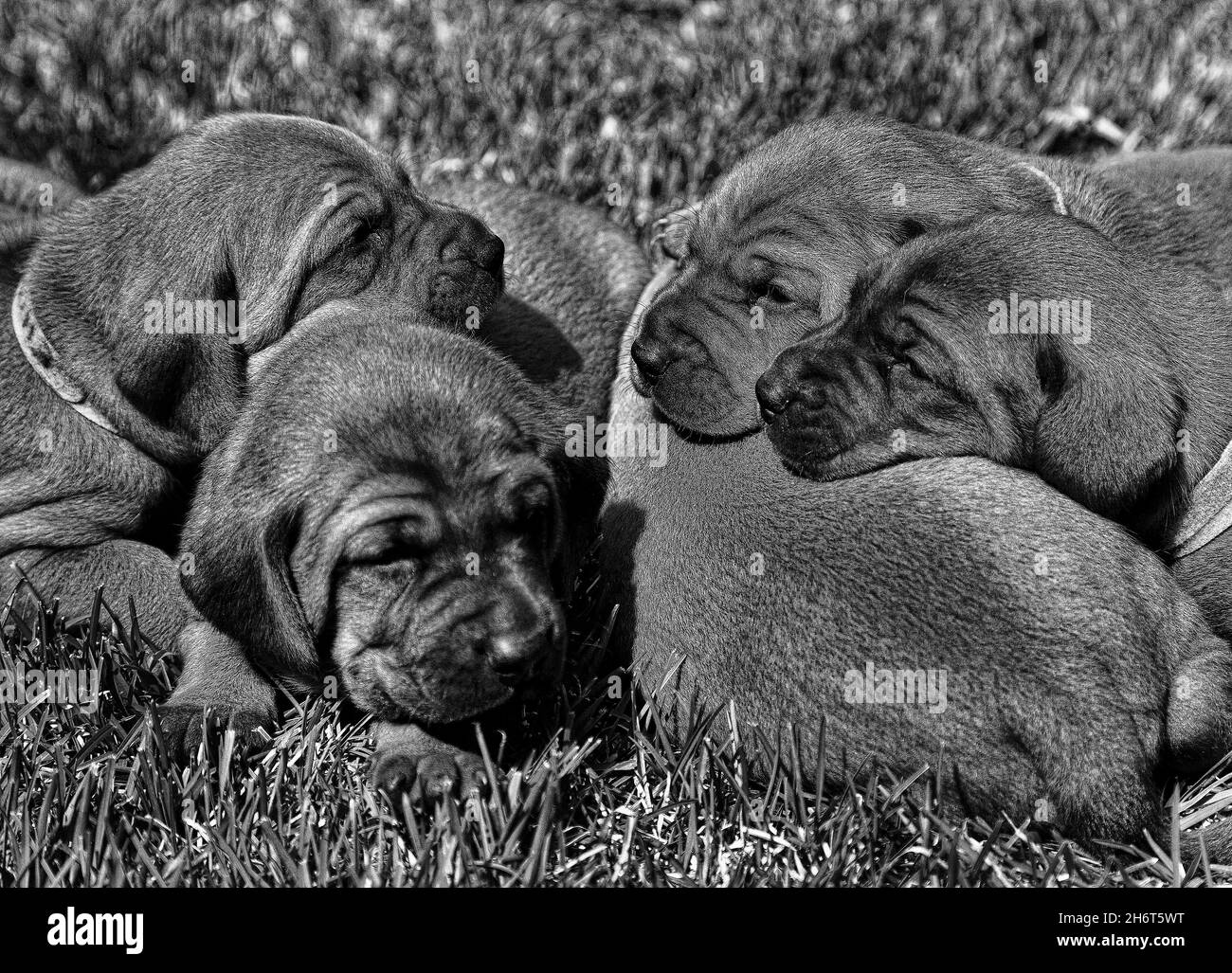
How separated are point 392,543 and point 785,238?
2210mm

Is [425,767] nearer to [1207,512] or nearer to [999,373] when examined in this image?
[999,373]

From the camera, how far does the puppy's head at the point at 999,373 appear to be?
194 inches

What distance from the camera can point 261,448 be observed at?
15.3ft

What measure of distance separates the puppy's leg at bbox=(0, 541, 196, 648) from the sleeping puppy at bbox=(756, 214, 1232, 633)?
2.40 meters

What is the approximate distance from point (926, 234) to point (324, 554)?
2.53 meters

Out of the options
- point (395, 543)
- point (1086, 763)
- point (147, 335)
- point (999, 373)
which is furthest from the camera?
point (147, 335)

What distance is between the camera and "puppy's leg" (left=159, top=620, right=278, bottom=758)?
4746mm

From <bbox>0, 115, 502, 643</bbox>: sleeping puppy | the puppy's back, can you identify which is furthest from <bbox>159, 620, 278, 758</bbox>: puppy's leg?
the puppy's back

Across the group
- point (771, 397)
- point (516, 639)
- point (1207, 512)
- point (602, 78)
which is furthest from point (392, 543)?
point (602, 78)

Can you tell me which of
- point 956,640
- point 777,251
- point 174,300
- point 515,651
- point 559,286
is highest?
point 777,251

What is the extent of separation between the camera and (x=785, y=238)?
5672 mm

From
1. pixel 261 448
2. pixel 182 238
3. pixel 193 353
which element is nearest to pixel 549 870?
pixel 261 448

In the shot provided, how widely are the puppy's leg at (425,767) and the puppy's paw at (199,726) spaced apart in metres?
0.46
